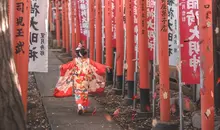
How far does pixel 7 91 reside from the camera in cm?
373

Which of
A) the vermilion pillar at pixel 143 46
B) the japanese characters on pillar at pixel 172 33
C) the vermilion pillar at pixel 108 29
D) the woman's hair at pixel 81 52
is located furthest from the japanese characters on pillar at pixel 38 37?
the vermilion pillar at pixel 108 29

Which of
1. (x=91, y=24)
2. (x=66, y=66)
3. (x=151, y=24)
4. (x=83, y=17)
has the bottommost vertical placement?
(x=66, y=66)

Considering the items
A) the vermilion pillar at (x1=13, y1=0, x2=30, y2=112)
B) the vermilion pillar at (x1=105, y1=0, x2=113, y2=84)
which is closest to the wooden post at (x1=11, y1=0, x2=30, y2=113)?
the vermilion pillar at (x1=13, y1=0, x2=30, y2=112)

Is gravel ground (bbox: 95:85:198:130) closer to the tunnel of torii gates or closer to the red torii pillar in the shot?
the tunnel of torii gates

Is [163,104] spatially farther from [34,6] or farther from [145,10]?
[34,6]

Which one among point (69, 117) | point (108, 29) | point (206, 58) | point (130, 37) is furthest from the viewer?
point (108, 29)

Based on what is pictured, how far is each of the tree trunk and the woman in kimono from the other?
17.7 ft

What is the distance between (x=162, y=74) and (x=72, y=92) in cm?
298

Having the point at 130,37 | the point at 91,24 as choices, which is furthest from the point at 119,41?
the point at 91,24

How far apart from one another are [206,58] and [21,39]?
3195 mm

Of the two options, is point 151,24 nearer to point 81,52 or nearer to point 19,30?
point 81,52

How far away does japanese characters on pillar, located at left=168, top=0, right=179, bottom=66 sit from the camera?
24.6ft

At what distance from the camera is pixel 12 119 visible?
3.74m

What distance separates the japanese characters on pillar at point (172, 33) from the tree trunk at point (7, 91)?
4.10 m
